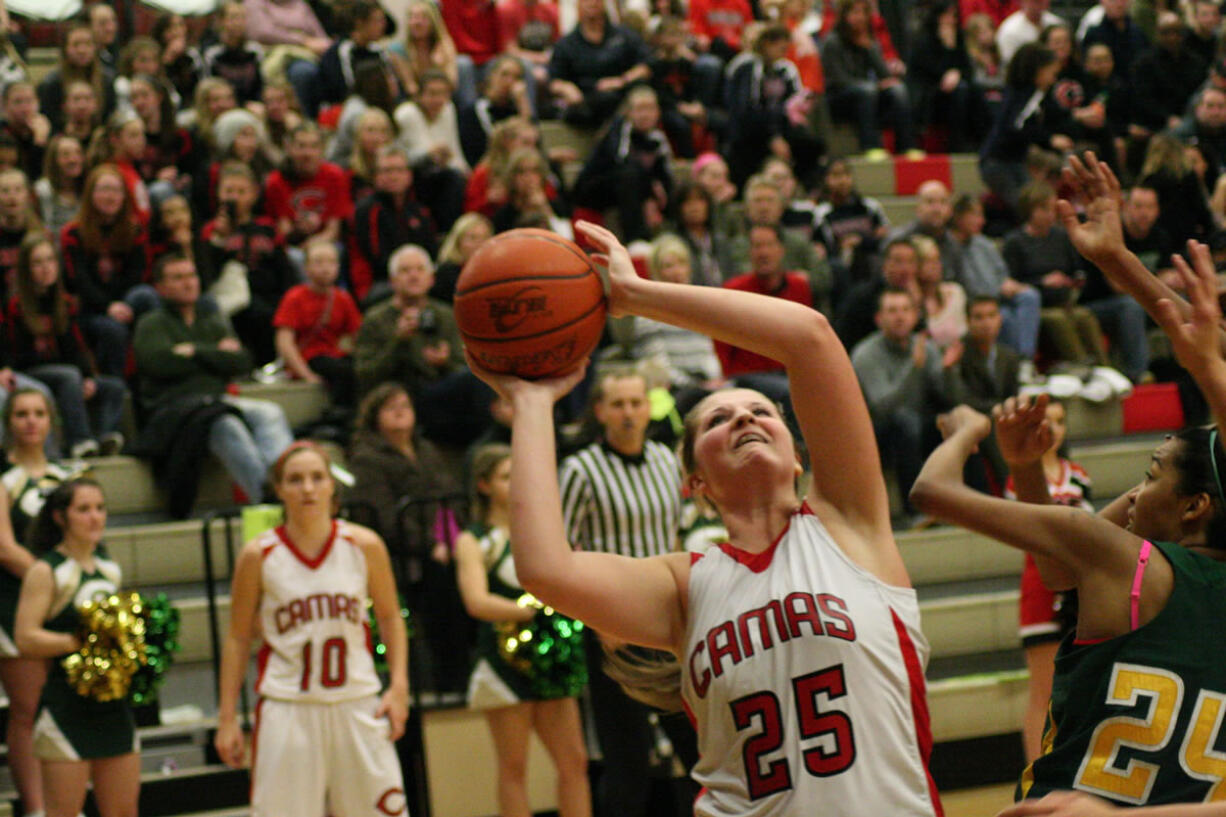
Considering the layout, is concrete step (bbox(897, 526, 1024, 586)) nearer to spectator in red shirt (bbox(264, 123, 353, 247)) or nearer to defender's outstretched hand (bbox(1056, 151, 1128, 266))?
spectator in red shirt (bbox(264, 123, 353, 247))

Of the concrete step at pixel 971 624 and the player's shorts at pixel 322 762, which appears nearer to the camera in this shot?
the player's shorts at pixel 322 762

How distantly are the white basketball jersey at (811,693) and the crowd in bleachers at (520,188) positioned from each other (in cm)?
482

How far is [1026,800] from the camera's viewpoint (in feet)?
7.90

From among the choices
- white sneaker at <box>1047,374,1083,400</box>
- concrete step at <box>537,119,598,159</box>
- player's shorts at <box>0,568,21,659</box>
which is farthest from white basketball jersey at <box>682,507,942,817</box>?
concrete step at <box>537,119,598,159</box>

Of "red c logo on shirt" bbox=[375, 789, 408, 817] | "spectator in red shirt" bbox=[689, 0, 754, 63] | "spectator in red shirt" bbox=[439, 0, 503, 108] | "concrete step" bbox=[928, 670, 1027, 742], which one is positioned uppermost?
"spectator in red shirt" bbox=[689, 0, 754, 63]

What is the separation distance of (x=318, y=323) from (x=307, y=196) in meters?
1.23

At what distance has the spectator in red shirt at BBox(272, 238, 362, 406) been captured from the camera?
7.79m

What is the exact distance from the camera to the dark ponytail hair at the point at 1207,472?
251cm

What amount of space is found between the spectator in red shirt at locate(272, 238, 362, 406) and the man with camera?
410 millimetres

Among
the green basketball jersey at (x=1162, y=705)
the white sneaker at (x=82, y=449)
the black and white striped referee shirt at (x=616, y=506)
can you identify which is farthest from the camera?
the white sneaker at (x=82, y=449)

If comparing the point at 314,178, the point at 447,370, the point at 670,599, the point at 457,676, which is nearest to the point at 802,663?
the point at 670,599

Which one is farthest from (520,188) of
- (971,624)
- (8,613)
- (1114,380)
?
(1114,380)

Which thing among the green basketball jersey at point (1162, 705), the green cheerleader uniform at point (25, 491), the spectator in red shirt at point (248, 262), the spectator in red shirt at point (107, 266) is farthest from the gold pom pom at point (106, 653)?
the green basketball jersey at point (1162, 705)

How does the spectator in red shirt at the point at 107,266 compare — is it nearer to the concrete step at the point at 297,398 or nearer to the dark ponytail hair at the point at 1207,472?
the concrete step at the point at 297,398
